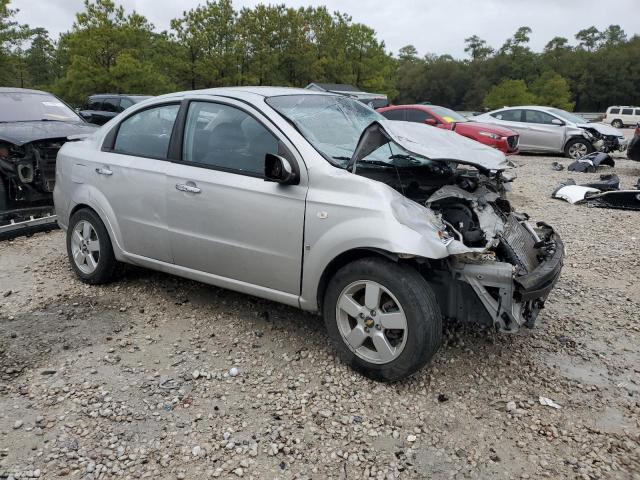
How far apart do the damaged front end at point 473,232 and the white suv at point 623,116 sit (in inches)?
1552

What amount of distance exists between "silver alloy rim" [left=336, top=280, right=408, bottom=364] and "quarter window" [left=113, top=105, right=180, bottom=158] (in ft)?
6.26

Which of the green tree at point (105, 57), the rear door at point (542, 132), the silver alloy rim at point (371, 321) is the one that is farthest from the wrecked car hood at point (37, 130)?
the green tree at point (105, 57)

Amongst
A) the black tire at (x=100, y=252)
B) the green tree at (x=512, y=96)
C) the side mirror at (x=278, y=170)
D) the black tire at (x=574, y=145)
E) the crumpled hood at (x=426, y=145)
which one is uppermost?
the green tree at (x=512, y=96)

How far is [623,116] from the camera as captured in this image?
3731 cm

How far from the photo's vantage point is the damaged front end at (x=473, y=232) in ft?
9.86

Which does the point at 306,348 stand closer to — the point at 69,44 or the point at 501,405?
the point at 501,405

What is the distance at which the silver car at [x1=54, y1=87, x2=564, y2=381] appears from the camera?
3010 mm

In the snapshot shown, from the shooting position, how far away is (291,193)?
3.31 m

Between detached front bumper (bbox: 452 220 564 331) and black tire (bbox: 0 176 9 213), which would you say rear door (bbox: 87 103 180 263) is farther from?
black tire (bbox: 0 176 9 213)

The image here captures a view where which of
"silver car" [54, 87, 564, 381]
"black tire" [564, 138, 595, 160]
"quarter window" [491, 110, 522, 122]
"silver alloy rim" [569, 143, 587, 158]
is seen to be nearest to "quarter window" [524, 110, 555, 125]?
"quarter window" [491, 110, 522, 122]

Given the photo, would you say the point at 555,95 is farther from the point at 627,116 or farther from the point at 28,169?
the point at 28,169

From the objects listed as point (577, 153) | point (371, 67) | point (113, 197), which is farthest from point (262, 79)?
point (113, 197)

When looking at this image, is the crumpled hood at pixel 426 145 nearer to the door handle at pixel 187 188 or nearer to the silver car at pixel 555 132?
the door handle at pixel 187 188

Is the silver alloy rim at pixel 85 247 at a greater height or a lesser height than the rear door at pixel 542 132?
lesser
